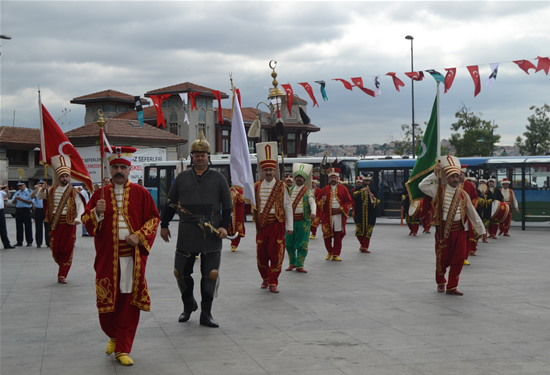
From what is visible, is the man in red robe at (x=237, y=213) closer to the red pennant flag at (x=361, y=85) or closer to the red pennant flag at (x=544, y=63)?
the red pennant flag at (x=361, y=85)

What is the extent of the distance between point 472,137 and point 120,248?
44.7 metres

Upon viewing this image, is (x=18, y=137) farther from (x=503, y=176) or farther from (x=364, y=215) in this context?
(x=364, y=215)

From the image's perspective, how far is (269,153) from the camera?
9.93 m

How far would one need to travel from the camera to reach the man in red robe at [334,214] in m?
13.8

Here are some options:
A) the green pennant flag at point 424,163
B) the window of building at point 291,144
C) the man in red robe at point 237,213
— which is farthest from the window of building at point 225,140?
Answer: the green pennant flag at point 424,163

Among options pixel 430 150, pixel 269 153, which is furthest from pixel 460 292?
pixel 269 153

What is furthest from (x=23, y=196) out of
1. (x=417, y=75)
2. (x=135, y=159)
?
(x=135, y=159)

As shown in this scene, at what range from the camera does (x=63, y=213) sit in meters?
11.2

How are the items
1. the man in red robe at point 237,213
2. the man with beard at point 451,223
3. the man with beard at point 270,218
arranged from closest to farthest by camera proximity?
1. the man with beard at point 451,223
2. the man with beard at point 270,218
3. the man in red robe at point 237,213

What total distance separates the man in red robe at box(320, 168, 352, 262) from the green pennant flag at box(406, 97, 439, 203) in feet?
12.0

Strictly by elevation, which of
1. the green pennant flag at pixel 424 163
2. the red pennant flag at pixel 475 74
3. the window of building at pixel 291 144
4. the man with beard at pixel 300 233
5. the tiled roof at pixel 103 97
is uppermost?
the tiled roof at pixel 103 97

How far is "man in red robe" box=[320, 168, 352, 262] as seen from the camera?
45.1ft

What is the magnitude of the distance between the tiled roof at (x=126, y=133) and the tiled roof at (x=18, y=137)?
13.1 ft

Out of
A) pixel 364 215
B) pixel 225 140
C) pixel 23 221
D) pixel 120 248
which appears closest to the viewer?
pixel 120 248
